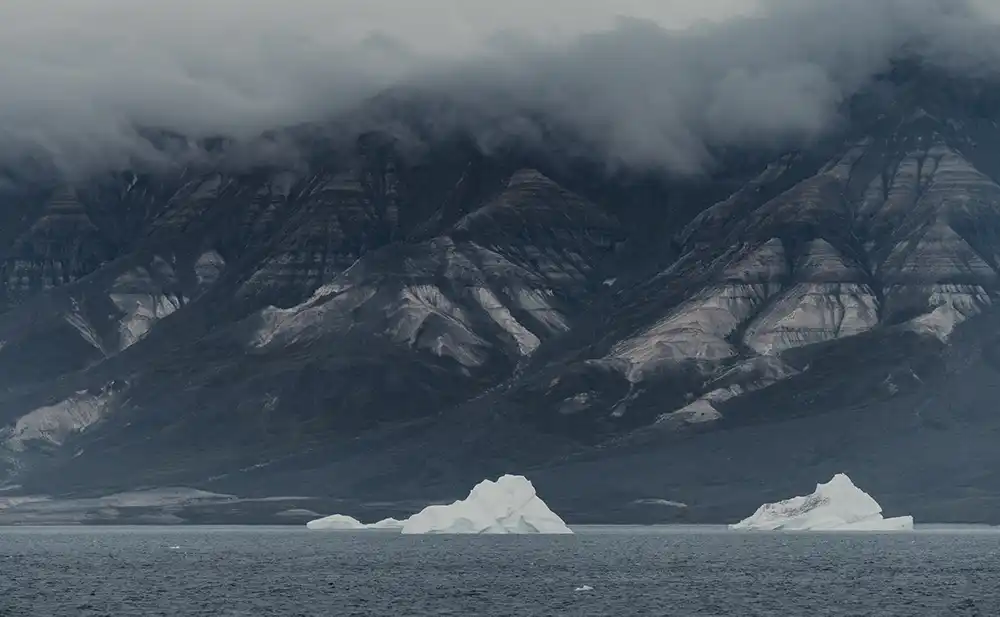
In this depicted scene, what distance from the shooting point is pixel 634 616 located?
19800 centimetres

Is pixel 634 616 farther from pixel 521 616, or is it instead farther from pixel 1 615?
pixel 1 615

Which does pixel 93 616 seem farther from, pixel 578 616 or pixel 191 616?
pixel 578 616

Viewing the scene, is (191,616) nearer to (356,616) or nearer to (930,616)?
(356,616)

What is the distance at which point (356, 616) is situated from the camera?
199m

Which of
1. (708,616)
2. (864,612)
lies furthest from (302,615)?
(864,612)

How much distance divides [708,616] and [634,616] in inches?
249

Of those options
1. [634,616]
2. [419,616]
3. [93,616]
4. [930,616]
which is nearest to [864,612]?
[930,616]

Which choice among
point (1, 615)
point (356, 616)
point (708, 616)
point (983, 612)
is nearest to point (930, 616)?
point (983, 612)

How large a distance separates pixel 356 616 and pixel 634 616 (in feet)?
78.7

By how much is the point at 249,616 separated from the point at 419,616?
14.7 meters

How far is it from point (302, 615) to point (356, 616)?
4761mm

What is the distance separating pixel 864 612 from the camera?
199750 millimetres

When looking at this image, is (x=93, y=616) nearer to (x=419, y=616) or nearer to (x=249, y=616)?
(x=249, y=616)

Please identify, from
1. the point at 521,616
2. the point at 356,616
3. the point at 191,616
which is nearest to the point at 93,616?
the point at 191,616
